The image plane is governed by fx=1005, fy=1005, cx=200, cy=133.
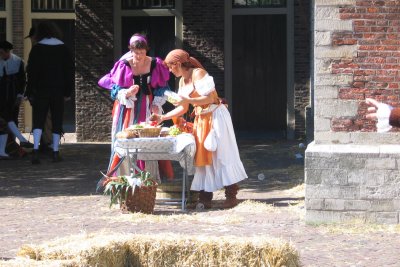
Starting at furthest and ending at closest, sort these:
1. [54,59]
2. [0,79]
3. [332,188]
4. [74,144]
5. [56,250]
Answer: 1. [74,144]
2. [0,79]
3. [54,59]
4. [332,188]
5. [56,250]

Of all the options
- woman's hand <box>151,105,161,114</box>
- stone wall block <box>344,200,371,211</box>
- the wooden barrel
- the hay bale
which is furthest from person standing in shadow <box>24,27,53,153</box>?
the hay bale

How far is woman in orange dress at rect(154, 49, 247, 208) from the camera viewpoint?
11164 mm

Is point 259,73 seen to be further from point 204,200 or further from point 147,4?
point 204,200

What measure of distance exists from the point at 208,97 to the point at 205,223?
157 cm

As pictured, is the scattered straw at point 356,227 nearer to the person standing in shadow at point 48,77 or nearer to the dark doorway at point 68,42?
the person standing in shadow at point 48,77

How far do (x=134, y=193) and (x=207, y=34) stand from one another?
962cm

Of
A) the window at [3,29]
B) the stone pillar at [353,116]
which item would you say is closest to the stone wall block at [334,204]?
the stone pillar at [353,116]

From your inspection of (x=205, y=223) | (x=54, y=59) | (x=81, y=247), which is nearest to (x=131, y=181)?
(x=205, y=223)

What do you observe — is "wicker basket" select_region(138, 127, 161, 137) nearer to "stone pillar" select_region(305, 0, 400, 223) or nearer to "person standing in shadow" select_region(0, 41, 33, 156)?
"stone pillar" select_region(305, 0, 400, 223)

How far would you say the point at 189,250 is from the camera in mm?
7328

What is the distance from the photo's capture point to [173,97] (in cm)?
1125

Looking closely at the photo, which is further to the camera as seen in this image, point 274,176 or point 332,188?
point 274,176

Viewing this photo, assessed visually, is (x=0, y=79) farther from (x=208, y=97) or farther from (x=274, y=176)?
(x=208, y=97)

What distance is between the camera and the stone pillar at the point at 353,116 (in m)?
9.94
